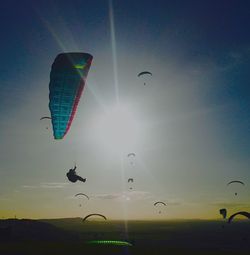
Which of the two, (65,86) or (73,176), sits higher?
(65,86)

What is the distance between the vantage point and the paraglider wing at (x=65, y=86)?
102ft

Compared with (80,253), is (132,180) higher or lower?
higher

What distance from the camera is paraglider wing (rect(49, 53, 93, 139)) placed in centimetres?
3094

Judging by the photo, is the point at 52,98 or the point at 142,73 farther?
the point at 142,73

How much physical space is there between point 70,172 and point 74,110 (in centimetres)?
558

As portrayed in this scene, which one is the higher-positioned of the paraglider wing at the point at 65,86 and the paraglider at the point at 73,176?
the paraglider wing at the point at 65,86

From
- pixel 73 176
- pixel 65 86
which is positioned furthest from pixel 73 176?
pixel 65 86

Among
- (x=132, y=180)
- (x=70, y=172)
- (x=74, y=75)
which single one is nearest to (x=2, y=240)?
(x=132, y=180)

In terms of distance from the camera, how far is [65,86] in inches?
1259

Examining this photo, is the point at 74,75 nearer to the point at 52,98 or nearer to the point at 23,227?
the point at 52,98

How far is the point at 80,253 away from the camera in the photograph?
124 ft

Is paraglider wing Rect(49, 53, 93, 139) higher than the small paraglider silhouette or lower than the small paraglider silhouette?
higher

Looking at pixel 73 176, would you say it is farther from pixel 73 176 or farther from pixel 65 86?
pixel 65 86

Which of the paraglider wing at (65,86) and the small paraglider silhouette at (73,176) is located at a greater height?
the paraglider wing at (65,86)
